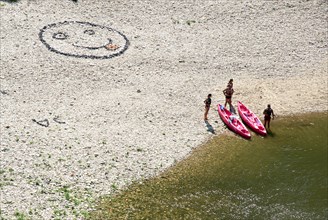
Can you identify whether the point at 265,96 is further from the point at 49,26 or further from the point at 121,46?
the point at 49,26

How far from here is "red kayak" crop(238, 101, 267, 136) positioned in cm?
3824

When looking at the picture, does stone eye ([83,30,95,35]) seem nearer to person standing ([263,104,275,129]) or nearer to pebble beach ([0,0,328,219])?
pebble beach ([0,0,328,219])

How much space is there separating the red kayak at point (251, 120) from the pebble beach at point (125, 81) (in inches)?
50.6

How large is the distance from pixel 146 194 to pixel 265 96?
15.5m

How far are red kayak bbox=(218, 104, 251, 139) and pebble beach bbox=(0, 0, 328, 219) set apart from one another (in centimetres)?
59

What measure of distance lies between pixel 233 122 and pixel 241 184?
6.63 metres

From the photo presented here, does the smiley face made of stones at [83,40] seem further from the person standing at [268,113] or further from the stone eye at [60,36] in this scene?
the person standing at [268,113]

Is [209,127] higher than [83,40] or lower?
lower

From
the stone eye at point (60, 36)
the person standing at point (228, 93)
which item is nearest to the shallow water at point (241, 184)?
the person standing at point (228, 93)

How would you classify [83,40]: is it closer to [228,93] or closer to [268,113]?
[228,93]

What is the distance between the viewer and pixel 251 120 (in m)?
38.9

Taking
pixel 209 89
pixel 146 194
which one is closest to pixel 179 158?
pixel 146 194

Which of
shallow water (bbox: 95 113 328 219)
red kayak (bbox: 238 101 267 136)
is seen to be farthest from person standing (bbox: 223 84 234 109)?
shallow water (bbox: 95 113 328 219)

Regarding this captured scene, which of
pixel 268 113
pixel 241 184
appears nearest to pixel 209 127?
pixel 268 113
